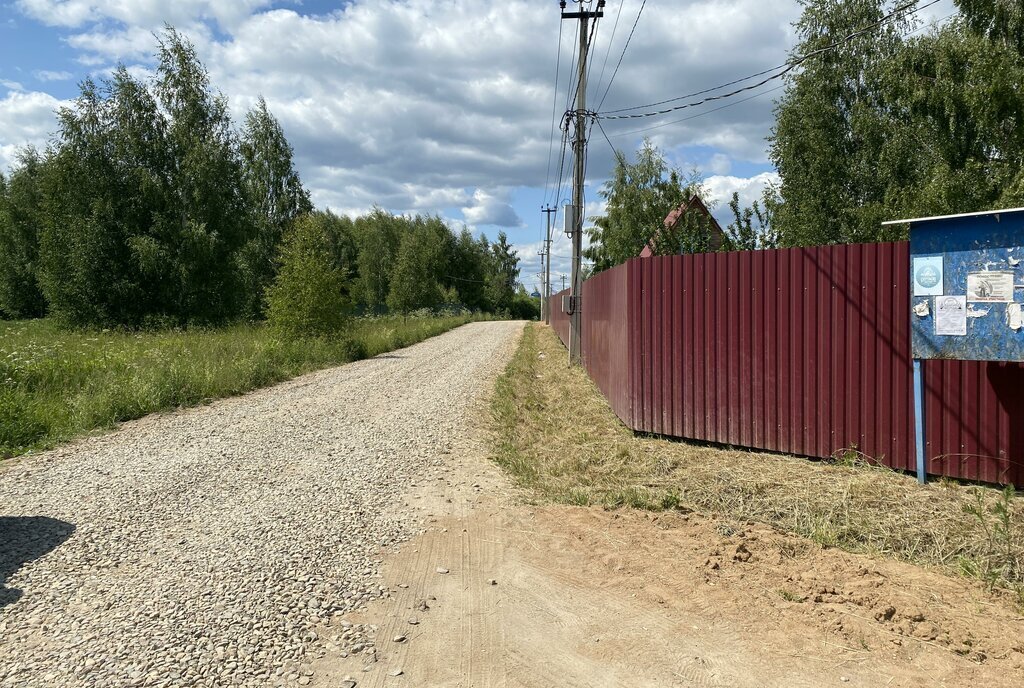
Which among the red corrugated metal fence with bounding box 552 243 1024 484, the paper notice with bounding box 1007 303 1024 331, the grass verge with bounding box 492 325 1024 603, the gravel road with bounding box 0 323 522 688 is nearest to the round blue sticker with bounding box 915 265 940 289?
the red corrugated metal fence with bounding box 552 243 1024 484

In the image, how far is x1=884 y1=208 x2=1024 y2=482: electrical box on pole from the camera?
5168 millimetres

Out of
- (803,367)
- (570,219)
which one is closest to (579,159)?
(570,219)

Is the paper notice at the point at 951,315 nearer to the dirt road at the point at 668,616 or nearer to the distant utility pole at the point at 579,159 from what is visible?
the dirt road at the point at 668,616

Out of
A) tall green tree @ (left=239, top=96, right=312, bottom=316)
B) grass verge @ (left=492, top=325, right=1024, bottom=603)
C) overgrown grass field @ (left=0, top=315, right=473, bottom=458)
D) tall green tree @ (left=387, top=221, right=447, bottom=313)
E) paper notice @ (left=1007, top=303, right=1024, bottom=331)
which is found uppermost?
tall green tree @ (left=239, top=96, right=312, bottom=316)

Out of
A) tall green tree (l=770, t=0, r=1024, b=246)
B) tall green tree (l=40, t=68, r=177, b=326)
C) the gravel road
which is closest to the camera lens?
the gravel road

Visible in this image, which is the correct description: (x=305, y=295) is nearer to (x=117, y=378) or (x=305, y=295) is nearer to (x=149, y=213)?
(x=117, y=378)

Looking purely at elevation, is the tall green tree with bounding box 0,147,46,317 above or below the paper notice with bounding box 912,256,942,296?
above

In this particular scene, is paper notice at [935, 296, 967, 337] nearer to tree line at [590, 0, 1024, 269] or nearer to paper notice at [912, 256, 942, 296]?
paper notice at [912, 256, 942, 296]

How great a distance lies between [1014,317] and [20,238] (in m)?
50.2

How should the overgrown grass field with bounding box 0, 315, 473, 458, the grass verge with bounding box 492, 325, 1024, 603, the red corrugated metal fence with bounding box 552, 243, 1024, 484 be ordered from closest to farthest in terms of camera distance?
1. the grass verge with bounding box 492, 325, 1024, 603
2. the red corrugated metal fence with bounding box 552, 243, 1024, 484
3. the overgrown grass field with bounding box 0, 315, 473, 458

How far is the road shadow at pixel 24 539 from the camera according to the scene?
4.23m

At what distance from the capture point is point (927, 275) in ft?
18.3

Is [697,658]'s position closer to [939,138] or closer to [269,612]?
[269,612]

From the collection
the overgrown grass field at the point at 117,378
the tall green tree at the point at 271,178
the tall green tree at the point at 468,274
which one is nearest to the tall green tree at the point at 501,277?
the tall green tree at the point at 468,274
